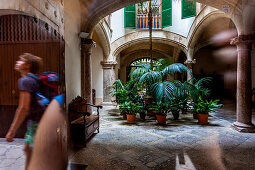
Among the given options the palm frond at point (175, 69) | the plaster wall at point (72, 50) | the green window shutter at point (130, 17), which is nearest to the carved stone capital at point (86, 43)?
the plaster wall at point (72, 50)

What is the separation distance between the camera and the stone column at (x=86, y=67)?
13.7 ft

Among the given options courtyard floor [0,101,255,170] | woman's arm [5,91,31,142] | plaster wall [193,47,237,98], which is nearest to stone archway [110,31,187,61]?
plaster wall [193,47,237,98]

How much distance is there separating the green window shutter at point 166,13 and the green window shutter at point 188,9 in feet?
2.67

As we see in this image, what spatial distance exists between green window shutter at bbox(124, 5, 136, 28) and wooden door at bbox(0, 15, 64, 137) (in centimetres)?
607

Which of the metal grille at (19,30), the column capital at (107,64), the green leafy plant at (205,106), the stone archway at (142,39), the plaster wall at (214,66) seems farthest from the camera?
the plaster wall at (214,66)

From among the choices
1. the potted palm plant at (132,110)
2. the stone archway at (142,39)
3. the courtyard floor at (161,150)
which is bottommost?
the courtyard floor at (161,150)

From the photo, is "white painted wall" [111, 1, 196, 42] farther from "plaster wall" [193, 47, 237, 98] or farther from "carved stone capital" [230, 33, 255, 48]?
"carved stone capital" [230, 33, 255, 48]

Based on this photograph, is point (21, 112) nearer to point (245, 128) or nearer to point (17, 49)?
point (17, 49)

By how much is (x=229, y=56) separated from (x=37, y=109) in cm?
1198

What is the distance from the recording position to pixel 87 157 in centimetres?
268

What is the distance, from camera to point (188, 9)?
23.5 feet

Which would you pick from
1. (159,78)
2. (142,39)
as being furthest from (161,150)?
(142,39)

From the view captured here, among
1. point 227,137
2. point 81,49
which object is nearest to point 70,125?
point 81,49

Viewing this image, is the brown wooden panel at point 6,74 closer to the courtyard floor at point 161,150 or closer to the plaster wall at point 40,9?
the courtyard floor at point 161,150
